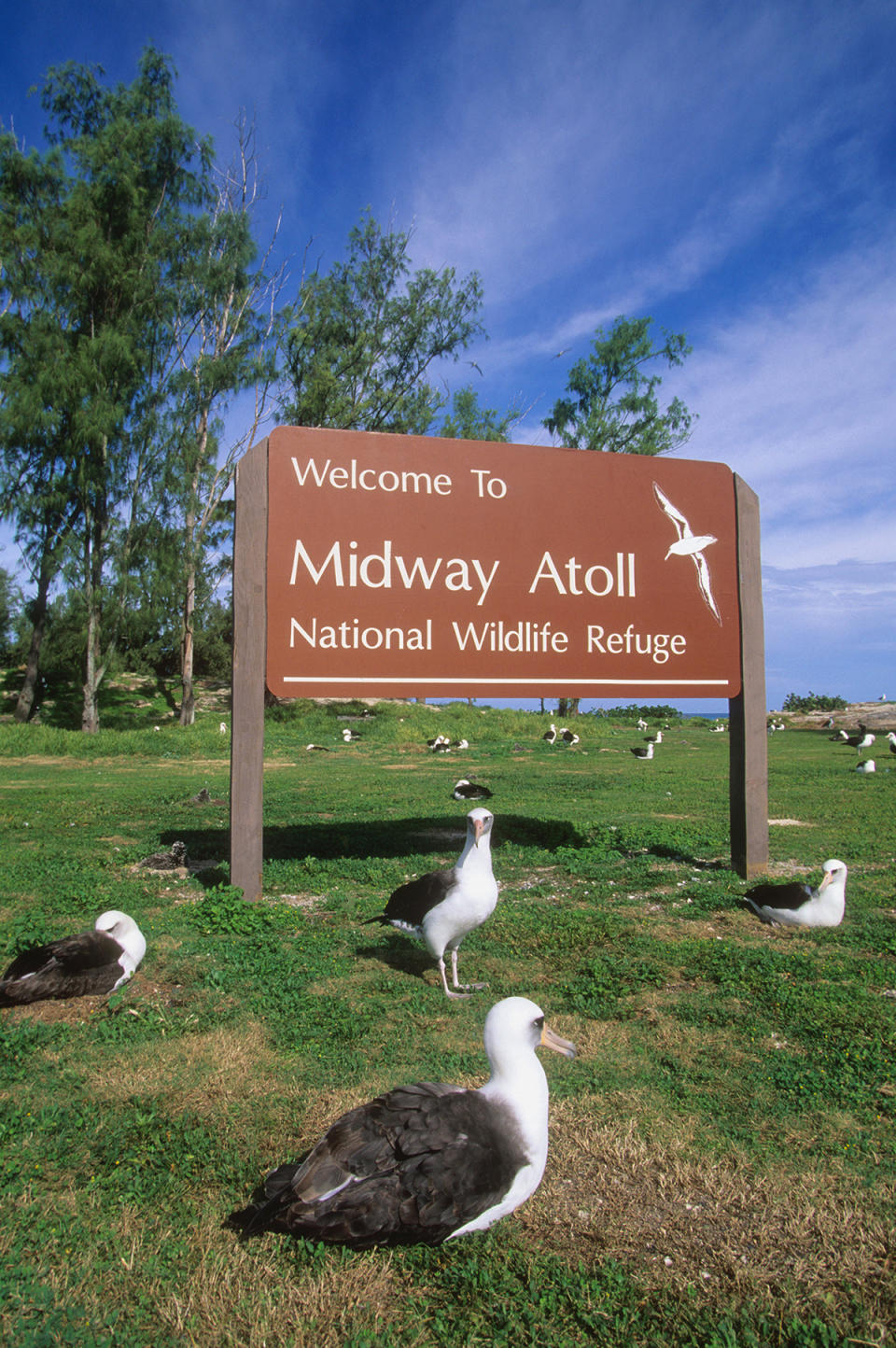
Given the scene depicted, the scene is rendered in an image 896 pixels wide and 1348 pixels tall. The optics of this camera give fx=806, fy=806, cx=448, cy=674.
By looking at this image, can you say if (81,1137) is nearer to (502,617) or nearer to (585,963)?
(585,963)

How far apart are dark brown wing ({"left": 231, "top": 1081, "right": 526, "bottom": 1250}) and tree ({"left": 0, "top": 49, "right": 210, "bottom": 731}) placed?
2563 cm

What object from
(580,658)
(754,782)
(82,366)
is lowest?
(754,782)

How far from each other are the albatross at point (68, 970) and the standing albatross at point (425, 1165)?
271 centimetres

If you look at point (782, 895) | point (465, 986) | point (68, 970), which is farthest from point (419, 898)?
point (782, 895)

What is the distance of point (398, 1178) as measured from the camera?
2.85 metres

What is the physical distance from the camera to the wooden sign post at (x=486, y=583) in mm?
7918

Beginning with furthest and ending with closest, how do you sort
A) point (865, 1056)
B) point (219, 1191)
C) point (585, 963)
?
1. point (585, 963)
2. point (865, 1056)
3. point (219, 1191)

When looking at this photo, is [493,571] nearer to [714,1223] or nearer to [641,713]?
[714,1223]

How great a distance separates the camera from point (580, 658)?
890 cm

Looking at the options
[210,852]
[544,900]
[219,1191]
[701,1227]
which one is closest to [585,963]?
[544,900]

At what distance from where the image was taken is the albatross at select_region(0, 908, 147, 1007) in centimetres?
518

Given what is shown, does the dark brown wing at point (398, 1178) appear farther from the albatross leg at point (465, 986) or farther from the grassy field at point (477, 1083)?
the albatross leg at point (465, 986)

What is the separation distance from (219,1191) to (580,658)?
6.53 metres

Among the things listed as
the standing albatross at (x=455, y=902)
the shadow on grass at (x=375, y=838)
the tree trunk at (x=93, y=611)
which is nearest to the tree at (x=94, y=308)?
the tree trunk at (x=93, y=611)
